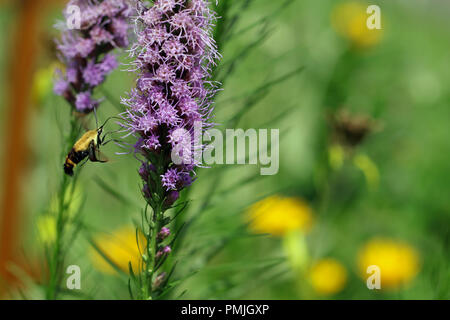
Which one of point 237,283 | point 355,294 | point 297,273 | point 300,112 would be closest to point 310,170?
point 300,112

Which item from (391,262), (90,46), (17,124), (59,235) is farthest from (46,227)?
(391,262)

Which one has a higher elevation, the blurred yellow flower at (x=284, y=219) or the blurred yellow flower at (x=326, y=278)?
the blurred yellow flower at (x=284, y=219)

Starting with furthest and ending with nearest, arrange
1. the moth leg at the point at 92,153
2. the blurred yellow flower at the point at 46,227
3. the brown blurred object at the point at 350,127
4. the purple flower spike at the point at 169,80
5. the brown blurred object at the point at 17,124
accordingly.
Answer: the brown blurred object at the point at 17,124, the brown blurred object at the point at 350,127, the blurred yellow flower at the point at 46,227, the moth leg at the point at 92,153, the purple flower spike at the point at 169,80

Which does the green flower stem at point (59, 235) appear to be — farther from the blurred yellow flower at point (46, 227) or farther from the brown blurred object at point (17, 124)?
the brown blurred object at point (17, 124)

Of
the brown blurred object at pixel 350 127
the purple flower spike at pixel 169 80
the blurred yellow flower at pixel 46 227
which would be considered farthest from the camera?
the brown blurred object at pixel 350 127

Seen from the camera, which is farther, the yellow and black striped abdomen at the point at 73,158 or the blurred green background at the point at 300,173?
the blurred green background at the point at 300,173

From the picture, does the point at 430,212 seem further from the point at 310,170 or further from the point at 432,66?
the point at 432,66

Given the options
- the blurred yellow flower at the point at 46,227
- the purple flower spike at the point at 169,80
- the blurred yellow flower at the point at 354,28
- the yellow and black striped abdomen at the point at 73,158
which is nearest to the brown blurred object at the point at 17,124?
the blurred yellow flower at the point at 46,227

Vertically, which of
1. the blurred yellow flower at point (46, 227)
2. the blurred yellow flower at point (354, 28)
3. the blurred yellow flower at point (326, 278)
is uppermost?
the blurred yellow flower at point (354, 28)

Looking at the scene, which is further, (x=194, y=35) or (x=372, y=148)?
(x=372, y=148)
